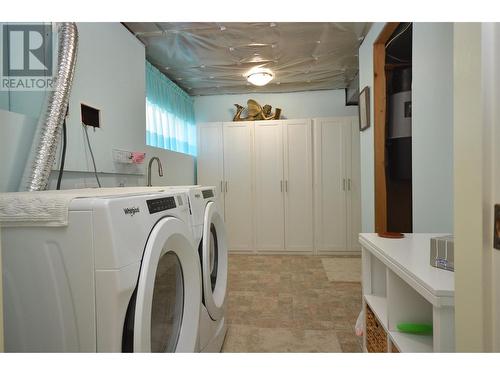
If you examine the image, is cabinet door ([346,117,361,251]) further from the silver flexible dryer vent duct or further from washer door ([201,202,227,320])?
the silver flexible dryer vent duct

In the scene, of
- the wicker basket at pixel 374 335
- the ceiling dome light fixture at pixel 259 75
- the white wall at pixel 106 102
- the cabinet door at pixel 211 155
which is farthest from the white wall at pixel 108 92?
the wicker basket at pixel 374 335

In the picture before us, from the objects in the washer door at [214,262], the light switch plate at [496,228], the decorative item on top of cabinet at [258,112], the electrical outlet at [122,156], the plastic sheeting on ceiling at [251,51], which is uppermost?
the plastic sheeting on ceiling at [251,51]

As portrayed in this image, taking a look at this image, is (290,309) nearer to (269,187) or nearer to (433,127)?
(433,127)

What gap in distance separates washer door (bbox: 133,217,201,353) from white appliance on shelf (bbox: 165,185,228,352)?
14cm

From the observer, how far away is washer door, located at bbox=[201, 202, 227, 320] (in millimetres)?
1294

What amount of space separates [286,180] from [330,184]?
1.95 feet

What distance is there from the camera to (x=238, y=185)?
3713 millimetres

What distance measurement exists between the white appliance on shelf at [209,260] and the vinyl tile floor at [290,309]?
306 mm

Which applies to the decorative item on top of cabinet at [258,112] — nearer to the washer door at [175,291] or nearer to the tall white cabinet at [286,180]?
the tall white cabinet at [286,180]

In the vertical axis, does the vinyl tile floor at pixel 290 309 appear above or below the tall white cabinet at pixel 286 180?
below

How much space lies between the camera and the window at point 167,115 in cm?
296

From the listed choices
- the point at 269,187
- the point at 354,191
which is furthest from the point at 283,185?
the point at 354,191

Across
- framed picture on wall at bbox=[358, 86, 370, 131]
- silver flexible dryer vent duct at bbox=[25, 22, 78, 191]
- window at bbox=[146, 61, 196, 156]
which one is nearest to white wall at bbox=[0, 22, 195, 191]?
A: silver flexible dryer vent duct at bbox=[25, 22, 78, 191]
